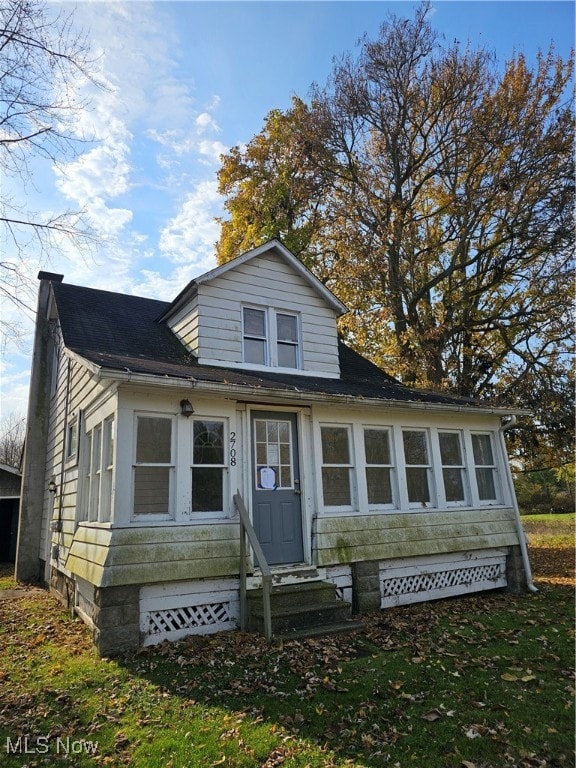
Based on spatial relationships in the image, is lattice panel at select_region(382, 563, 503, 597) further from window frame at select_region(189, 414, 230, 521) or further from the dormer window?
the dormer window

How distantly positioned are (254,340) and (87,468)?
A: 3.98 meters

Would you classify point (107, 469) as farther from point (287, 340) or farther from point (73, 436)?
point (287, 340)

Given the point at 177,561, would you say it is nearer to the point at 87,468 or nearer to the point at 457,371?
the point at 87,468

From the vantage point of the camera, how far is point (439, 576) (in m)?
9.20

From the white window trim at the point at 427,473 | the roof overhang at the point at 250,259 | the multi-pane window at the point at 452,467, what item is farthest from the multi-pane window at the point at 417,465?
the roof overhang at the point at 250,259

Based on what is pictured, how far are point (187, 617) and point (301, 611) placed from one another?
1581mm

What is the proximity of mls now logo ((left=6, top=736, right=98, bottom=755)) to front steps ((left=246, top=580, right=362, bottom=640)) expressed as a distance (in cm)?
268

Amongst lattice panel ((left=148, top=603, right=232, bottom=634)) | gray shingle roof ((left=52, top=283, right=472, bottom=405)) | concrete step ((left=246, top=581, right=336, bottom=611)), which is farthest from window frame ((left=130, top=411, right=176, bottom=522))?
concrete step ((left=246, top=581, right=336, bottom=611))

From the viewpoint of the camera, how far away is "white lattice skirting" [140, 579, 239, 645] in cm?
641

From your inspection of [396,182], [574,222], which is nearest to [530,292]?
[574,222]

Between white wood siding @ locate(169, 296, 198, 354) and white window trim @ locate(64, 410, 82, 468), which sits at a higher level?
white wood siding @ locate(169, 296, 198, 354)

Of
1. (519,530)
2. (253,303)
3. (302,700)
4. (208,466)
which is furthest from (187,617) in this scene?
(519,530)

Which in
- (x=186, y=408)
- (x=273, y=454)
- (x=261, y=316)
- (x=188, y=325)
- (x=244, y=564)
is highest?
(x=261, y=316)

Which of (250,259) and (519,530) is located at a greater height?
(250,259)
